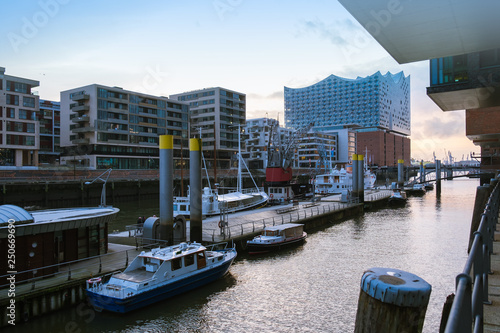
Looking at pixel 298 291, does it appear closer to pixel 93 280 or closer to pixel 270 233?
pixel 270 233

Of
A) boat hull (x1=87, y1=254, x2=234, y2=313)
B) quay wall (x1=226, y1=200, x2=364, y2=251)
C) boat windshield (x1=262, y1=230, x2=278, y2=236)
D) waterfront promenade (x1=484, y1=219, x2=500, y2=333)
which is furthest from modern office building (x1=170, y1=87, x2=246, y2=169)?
waterfront promenade (x1=484, y1=219, x2=500, y2=333)

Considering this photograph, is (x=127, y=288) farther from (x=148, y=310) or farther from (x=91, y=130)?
(x=91, y=130)

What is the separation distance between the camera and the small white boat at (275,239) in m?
26.2

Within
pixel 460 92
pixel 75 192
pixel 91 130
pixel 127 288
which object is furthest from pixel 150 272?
pixel 91 130

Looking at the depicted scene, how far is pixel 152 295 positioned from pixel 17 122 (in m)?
67.0

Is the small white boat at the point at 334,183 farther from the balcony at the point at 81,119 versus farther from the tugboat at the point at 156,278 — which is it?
the balcony at the point at 81,119

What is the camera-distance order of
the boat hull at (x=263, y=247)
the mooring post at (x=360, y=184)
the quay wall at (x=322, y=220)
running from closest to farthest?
the boat hull at (x=263, y=247)
the quay wall at (x=322, y=220)
the mooring post at (x=360, y=184)

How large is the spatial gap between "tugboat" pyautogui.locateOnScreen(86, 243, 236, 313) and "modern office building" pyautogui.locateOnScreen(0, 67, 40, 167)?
63.8 m

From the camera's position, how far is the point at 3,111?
66.7 meters

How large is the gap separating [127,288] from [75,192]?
4797 cm

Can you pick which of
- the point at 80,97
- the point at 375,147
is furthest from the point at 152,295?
the point at 375,147


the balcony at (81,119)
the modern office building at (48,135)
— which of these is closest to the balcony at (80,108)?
the balcony at (81,119)

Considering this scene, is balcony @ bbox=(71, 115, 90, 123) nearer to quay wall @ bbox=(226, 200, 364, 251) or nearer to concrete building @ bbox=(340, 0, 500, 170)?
quay wall @ bbox=(226, 200, 364, 251)

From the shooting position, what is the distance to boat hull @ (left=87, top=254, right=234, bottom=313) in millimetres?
15344
